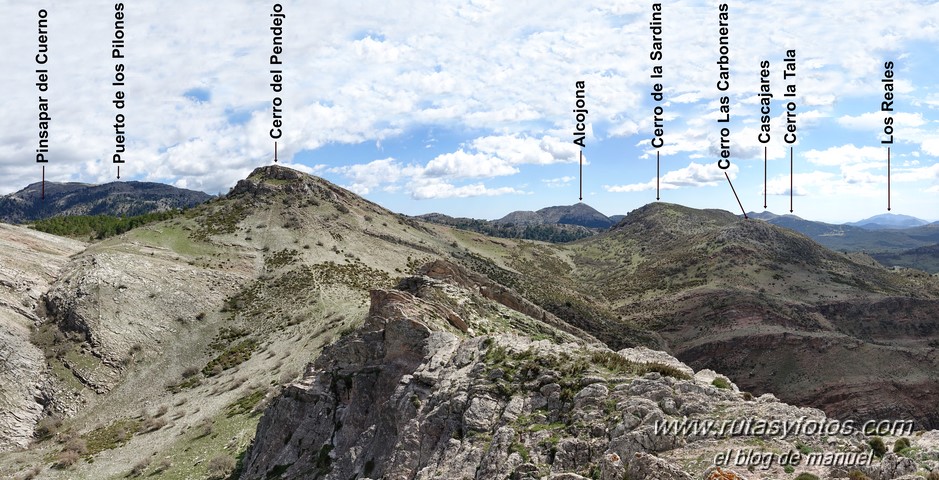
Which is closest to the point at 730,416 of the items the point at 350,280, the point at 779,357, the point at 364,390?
the point at 364,390

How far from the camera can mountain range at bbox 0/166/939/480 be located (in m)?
17.5

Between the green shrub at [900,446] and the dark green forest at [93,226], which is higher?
the dark green forest at [93,226]

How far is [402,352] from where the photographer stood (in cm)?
2725

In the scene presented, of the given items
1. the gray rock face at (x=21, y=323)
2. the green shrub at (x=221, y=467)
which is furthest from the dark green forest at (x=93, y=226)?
the green shrub at (x=221, y=467)

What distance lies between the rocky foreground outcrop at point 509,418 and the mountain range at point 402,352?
0.10 meters

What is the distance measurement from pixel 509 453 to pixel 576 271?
135649mm

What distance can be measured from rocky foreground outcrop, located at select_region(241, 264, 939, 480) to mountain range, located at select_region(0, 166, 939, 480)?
10 centimetres

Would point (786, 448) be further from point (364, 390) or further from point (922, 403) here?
point (922, 403)

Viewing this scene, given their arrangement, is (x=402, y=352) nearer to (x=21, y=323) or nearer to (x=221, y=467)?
(x=221, y=467)

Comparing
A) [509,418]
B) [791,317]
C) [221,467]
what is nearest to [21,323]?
[221,467]

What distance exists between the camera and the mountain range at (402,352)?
17.5 meters

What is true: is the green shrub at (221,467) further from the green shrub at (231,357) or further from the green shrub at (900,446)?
the green shrub at (900,446)

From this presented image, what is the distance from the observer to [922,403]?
222 feet

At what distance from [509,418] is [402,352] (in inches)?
379
